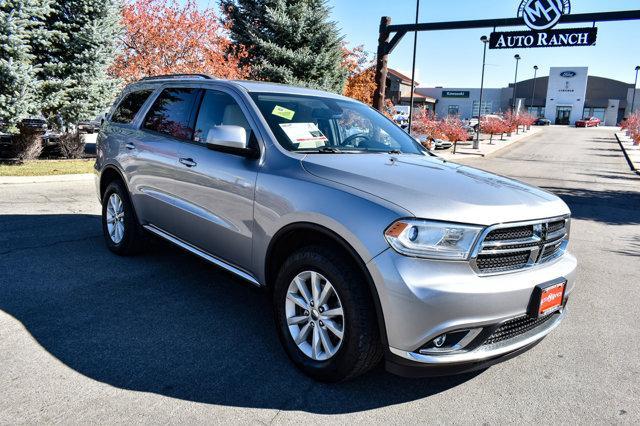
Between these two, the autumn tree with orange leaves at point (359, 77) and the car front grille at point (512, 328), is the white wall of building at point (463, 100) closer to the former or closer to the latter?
the autumn tree with orange leaves at point (359, 77)

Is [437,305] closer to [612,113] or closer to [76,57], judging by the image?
[76,57]

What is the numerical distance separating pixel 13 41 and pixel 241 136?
34.0 feet

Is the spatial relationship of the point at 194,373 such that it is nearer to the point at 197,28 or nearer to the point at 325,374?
the point at 325,374

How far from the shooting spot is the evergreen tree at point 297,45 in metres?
18.4

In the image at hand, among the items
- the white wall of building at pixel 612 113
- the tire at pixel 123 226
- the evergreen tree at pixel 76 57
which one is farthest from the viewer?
the white wall of building at pixel 612 113

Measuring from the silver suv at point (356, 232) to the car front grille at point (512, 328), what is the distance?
1 centimetres

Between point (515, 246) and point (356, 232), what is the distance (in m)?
0.91

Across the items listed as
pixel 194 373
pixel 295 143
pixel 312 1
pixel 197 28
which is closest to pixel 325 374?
pixel 194 373

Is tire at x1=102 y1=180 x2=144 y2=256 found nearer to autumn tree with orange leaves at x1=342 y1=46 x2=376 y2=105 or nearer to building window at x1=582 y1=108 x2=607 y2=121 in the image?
autumn tree with orange leaves at x1=342 y1=46 x2=376 y2=105

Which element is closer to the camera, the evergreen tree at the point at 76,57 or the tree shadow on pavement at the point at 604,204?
the tree shadow on pavement at the point at 604,204

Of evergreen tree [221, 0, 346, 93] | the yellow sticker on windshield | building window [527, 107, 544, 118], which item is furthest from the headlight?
building window [527, 107, 544, 118]

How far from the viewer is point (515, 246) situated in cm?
272

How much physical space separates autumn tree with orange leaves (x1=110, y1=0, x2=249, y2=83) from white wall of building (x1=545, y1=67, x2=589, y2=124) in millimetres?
84414

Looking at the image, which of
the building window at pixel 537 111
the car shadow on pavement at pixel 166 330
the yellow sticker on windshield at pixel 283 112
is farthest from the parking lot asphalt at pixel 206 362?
the building window at pixel 537 111
